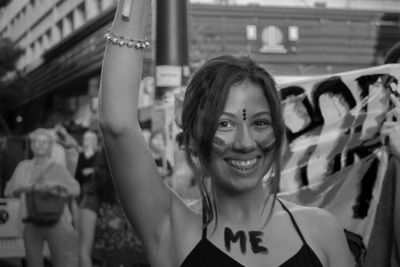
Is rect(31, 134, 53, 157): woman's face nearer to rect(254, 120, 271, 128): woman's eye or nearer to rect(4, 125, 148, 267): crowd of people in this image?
rect(4, 125, 148, 267): crowd of people

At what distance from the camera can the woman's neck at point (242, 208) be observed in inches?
76.5

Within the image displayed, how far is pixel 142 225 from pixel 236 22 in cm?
1714

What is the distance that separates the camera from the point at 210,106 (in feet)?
6.22

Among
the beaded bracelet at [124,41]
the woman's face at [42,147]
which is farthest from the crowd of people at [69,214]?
the beaded bracelet at [124,41]

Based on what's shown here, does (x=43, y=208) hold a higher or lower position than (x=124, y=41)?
lower

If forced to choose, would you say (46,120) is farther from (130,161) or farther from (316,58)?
(130,161)

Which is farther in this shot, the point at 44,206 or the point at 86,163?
the point at 86,163

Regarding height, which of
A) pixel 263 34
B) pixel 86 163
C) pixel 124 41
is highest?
pixel 263 34

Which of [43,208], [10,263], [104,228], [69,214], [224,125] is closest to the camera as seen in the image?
[224,125]

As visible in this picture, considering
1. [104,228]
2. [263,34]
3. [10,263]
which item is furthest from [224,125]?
[263,34]

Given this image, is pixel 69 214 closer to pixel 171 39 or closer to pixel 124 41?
pixel 171 39

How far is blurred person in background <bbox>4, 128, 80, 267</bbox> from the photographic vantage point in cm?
678

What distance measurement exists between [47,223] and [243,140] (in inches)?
201

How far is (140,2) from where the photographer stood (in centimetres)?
182
